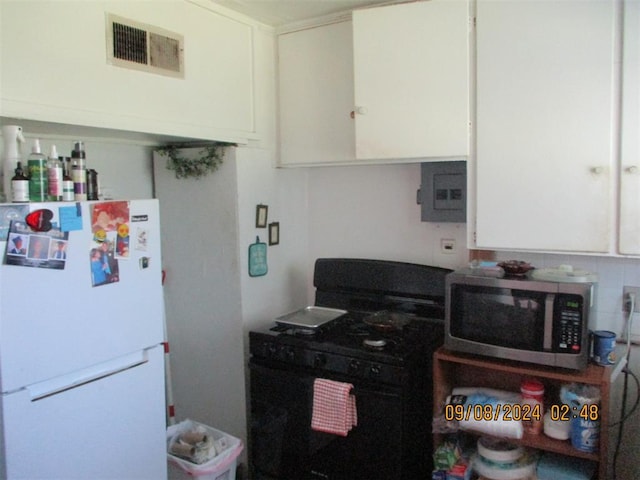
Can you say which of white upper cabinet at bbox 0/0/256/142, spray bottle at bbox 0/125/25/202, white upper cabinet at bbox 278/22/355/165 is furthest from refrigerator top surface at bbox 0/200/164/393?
white upper cabinet at bbox 278/22/355/165

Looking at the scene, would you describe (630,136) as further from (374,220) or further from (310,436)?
(310,436)

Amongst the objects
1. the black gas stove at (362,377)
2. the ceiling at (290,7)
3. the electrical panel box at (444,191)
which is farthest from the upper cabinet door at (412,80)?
the black gas stove at (362,377)

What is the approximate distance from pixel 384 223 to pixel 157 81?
4.34 ft

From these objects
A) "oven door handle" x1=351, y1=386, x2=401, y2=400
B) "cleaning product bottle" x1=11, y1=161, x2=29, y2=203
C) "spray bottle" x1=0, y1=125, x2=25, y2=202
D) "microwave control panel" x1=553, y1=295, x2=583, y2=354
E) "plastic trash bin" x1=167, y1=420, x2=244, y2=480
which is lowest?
"plastic trash bin" x1=167, y1=420, x2=244, y2=480

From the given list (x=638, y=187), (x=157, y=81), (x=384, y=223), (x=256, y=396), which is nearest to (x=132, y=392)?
(x=256, y=396)

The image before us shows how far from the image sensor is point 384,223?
288 centimetres

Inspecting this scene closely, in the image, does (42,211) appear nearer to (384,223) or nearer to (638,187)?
(384,223)

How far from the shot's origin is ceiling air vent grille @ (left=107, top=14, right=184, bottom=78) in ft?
6.55

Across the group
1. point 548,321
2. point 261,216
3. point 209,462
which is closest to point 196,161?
point 261,216

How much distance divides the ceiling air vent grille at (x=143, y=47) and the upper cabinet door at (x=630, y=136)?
5.53 ft

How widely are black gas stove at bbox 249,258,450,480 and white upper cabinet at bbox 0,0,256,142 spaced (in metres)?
0.98

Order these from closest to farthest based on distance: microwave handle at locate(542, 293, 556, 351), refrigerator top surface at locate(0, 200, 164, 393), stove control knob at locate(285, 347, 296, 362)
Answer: refrigerator top surface at locate(0, 200, 164, 393)
microwave handle at locate(542, 293, 556, 351)
stove control knob at locate(285, 347, 296, 362)

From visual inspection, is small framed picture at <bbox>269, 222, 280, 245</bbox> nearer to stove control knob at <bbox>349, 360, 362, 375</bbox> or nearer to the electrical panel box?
the electrical panel box

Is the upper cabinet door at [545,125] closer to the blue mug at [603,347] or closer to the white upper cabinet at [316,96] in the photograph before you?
the blue mug at [603,347]
